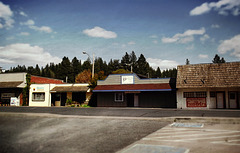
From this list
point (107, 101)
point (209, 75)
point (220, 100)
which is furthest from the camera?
point (107, 101)

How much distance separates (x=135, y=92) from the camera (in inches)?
1158

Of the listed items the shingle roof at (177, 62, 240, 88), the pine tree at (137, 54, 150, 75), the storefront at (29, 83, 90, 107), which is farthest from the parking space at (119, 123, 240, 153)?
the pine tree at (137, 54, 150, 75)

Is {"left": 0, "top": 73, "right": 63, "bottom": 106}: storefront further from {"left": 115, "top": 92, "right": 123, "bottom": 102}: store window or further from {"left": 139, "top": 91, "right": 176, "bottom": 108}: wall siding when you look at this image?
{"left": 139, "top": 91, "right": 176, "bottom": 108}: wall siding


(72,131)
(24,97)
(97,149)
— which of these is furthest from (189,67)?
(24,97)

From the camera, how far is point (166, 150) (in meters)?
7.19

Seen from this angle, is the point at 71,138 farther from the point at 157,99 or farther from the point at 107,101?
the point at 107,101

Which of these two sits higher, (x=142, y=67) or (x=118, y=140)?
(x=142, y=67)

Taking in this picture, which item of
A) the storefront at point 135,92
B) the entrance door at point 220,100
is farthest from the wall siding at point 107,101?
the entrance door at point 220,100

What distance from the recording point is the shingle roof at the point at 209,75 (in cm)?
2459

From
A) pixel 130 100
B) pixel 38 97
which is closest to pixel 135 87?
pixel 130 100

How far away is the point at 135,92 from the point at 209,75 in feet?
33.4

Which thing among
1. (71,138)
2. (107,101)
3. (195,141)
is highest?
(107,101)

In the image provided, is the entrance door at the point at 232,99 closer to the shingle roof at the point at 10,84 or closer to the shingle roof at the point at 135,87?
the shingle roof at the point at 135,87

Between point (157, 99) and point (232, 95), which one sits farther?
point (157, 99)
